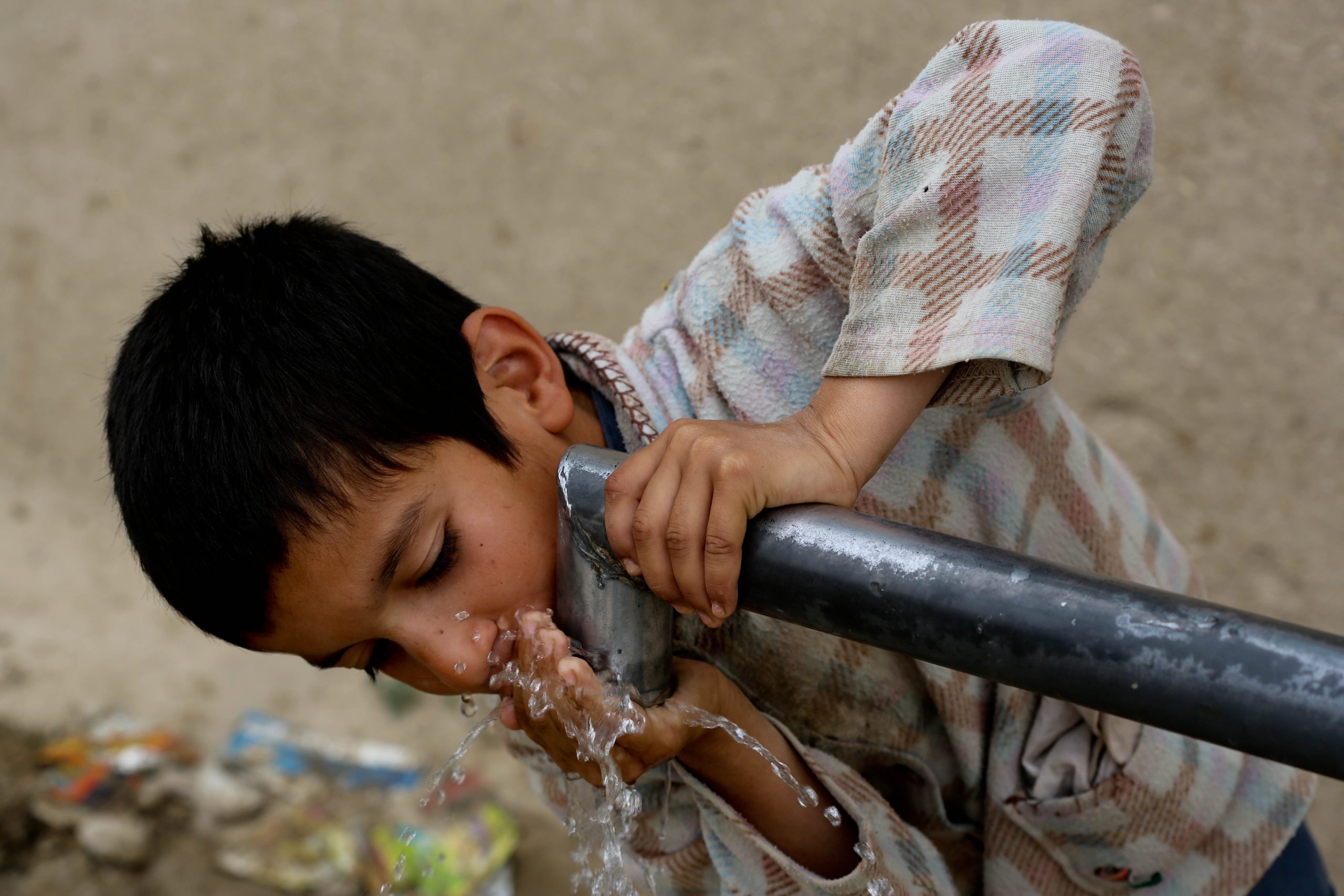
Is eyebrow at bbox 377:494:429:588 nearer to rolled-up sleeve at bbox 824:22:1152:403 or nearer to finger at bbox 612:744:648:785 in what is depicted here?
finger at bbox 612:744:648:785

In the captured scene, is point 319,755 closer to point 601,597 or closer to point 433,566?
point 433,566

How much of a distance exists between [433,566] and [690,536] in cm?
29

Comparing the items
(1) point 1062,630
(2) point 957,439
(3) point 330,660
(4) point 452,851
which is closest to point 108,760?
(4) point 452,851

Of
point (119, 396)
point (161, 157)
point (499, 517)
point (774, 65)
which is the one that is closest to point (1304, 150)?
point (774, 65)

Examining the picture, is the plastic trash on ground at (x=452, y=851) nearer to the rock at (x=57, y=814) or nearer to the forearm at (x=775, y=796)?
the rock at (x=57, y=814)

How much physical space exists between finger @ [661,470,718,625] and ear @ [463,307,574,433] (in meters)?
0.35

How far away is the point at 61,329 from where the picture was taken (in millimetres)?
2953

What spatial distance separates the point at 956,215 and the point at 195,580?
25.3 inches

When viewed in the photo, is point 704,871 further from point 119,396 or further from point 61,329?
point 61,329

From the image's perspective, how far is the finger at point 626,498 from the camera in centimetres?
65

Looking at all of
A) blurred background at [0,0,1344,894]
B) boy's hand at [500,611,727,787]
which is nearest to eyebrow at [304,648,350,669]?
boy's hand at [500,611,727,787]

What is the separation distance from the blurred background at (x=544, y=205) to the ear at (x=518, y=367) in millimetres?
1357

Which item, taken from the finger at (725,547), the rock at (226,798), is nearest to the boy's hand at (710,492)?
the finger at (725,547)

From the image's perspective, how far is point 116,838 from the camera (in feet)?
7.78
